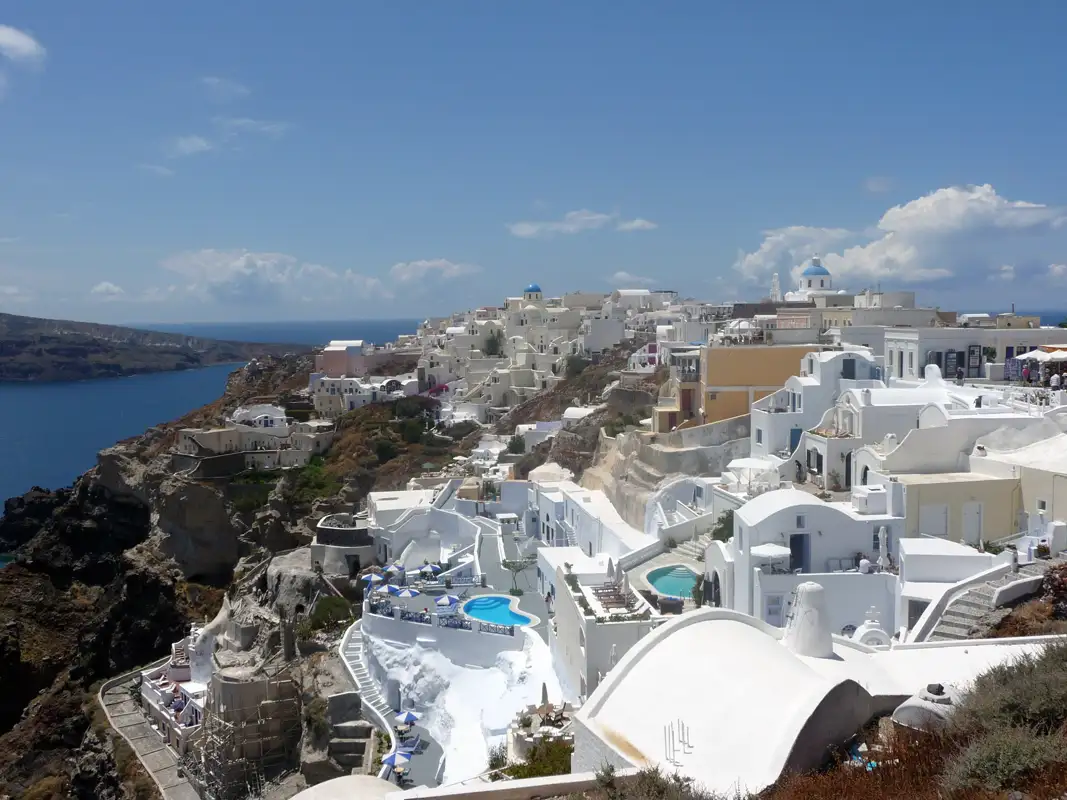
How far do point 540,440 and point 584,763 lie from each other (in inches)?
968

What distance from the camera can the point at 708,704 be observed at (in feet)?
25.2

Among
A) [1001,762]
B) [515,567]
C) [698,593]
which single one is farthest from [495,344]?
[1001,762]

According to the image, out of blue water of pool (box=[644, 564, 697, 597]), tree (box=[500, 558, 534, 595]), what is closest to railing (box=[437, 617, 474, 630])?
blue water of pool (box=[644, 564, 697, 597])

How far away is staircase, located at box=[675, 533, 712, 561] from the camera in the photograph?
18.1 metres

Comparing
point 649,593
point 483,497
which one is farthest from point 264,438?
point 649,593

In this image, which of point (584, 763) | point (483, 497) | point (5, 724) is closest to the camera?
point (584, 763)

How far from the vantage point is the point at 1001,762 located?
5926mm

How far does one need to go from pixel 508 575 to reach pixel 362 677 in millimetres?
4988

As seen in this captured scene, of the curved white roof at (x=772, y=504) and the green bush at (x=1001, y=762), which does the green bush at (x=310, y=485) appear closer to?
the curved white roof at (x=772, y=504)

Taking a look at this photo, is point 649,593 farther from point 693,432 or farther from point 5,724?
point 5,724

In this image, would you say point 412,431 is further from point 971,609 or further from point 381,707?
point 971,609

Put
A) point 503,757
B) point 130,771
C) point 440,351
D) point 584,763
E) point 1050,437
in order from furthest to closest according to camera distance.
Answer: point 440,351 → point 130,771 → point 1050,437 → point 503,757 → point 584,763

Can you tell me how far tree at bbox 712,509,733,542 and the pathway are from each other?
4066mm

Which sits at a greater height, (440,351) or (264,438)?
(440,351)
